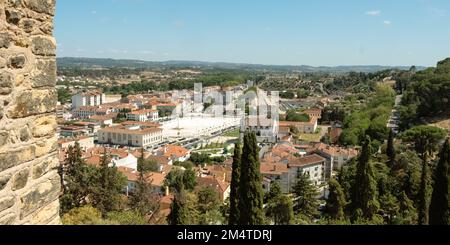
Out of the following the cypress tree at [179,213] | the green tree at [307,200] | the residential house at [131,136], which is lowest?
the residential house at [131,136]

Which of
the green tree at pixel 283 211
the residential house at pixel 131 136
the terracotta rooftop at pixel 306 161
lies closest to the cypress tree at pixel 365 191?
the green tree at pixel 283 211

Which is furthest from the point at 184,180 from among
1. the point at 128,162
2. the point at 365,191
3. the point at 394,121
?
the point at 394,121

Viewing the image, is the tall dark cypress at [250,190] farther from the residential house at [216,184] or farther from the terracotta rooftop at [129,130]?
the terracotta rooftop at [129,130]

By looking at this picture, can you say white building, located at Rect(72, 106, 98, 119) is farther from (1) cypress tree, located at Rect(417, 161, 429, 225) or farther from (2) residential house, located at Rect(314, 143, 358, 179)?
(1) cypress tree, located at Rect(417, 161, 429, 225)

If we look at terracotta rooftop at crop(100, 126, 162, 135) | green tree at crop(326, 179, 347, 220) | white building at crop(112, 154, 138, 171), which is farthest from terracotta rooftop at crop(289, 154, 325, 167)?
terracotta rooftop at crop(100, 126, 162, 135)

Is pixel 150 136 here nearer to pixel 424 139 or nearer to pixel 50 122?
pixel 424 139
